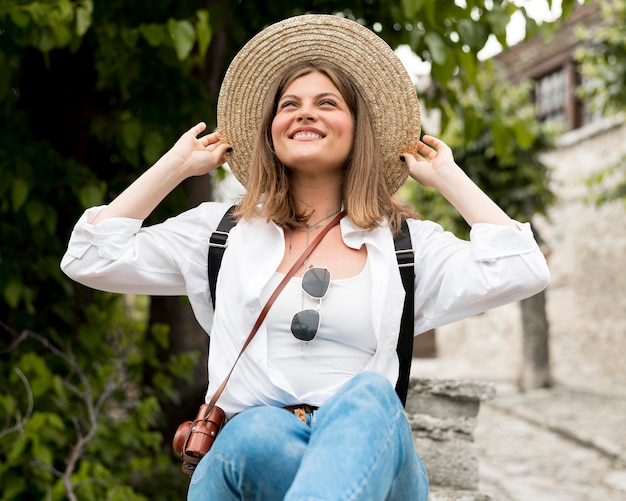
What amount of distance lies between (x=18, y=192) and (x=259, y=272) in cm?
136

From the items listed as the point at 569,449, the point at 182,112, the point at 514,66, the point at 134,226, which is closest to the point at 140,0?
the point at 182,112

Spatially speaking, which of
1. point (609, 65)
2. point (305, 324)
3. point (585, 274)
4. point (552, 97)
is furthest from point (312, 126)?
point (552, 97)

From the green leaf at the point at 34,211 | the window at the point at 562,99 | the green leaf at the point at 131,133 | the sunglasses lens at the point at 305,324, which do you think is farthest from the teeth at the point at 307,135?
the window at the point at 562,99

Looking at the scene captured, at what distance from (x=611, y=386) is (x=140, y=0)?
33.1 ft

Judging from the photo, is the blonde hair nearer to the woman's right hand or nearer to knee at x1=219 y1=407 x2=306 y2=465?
the woman's right hand

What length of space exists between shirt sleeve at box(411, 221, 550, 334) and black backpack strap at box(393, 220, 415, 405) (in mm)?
54

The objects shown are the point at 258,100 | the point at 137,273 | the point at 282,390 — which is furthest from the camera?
the point at 258,100

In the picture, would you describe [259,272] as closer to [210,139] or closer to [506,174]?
[210,139]

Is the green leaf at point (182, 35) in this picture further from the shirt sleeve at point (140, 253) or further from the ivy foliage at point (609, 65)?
the ivy foliage at point (609, 65)

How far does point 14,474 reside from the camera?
3361mm

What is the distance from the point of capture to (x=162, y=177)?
6.92 feet

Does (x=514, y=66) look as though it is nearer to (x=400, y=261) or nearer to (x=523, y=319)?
(x=523, y=319)

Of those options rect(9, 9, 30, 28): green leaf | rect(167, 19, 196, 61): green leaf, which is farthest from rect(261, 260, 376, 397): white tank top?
rect(9, 9, 30, 28): green leaf

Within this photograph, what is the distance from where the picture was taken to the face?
2072 mm
